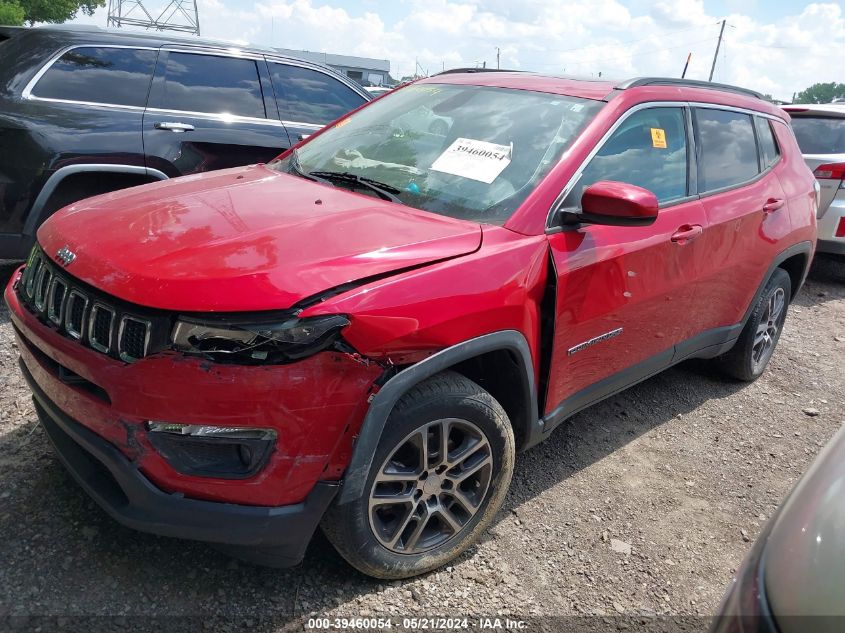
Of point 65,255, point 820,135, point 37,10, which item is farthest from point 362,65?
point 65,255

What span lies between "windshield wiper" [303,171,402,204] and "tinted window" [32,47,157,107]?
229cm

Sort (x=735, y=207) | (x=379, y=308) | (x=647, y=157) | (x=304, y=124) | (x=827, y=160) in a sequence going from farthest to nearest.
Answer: (x=827, y=160)
(x=304, y=124)
(x=735, y=207)
(x=647, y=157)
(x=379, y=308)

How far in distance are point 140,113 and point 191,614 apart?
11.7 ft

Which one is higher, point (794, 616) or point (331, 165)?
point (331, 165)

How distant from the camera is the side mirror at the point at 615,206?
248cm

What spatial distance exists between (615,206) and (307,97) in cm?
371

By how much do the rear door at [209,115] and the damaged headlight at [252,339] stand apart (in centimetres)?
306

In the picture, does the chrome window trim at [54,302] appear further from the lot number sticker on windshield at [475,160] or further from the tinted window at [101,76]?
the tinted window at [101,76]

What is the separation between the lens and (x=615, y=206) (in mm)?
2496

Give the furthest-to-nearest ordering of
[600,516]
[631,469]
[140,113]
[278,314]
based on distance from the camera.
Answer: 1. [140,113]
2. [631,469]
3. [600,516]
4. [278,314]

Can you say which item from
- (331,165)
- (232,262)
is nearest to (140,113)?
(331,165)

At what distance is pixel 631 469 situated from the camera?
11.0ft

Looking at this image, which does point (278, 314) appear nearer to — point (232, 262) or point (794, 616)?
point (232, 262)

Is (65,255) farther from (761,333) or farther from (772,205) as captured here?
(761,333)
